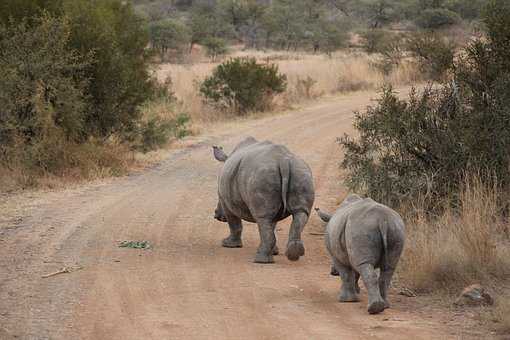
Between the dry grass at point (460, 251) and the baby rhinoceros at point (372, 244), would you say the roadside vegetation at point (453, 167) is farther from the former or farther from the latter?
the baby rhinoceros at point (372, 244)

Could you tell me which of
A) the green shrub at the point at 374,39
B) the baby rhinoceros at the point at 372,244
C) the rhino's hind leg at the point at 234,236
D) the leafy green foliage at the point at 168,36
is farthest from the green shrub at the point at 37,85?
the leafy green foliage at the point at 168,36

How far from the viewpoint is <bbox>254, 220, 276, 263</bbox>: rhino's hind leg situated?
10.0m

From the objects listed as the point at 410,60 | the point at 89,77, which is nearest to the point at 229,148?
the point at 89,77

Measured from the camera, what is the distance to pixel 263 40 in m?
69.0

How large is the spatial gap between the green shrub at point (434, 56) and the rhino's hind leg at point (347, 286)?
5.39 meters

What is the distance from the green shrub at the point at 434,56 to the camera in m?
17.6

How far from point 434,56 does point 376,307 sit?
13.4 meters

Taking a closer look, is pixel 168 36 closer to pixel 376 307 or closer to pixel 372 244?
pixel 372 244

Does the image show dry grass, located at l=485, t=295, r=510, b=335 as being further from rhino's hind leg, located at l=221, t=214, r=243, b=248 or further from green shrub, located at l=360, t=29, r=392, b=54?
green shrub, located at l=360, t=29, r=392, b=54

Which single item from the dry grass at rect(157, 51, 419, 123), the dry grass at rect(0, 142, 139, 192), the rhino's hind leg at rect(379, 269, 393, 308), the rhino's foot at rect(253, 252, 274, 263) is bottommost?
the dry grass at rect(157, 51, 419, 123)

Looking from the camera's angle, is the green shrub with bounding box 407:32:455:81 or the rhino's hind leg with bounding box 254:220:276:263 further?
the green shrub with bounding box 407:32:455:81

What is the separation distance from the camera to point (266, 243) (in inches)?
395

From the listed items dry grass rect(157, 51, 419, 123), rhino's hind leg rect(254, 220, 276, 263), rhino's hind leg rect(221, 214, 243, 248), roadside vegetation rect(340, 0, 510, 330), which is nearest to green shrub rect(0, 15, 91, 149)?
roadside vegetation rect(340, 0, 510, 330)

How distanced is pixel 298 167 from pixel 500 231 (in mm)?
2289
